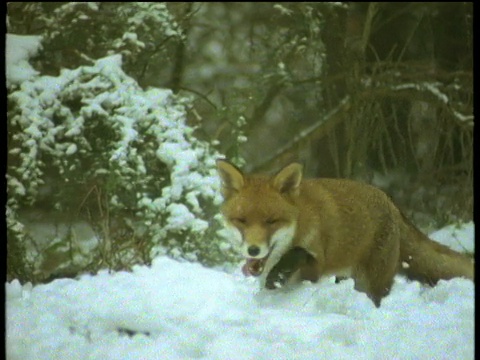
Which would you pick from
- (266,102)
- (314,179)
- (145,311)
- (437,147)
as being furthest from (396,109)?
(145,311)

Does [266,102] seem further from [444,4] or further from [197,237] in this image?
[444,4]

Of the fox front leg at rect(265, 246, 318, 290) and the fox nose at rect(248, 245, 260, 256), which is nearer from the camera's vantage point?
the fox nose at rect(248, 245, 260, 256)

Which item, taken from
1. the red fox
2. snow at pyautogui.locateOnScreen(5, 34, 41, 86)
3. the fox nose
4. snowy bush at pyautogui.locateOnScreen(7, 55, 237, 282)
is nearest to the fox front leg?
the red fox

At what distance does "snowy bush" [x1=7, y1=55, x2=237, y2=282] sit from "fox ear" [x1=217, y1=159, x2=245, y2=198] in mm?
594

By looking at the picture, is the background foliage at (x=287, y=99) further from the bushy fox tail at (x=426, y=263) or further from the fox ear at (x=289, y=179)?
the fox ear at (x=289, y=179)

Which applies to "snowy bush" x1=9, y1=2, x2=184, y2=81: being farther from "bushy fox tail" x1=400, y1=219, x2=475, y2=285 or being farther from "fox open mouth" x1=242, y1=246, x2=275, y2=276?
"bushy fox tail" x1=400, y1=219, x2=475, y2=285

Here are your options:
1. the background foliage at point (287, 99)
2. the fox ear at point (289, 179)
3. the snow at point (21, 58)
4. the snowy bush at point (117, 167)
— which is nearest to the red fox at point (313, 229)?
the fox ear at point (289, 179)

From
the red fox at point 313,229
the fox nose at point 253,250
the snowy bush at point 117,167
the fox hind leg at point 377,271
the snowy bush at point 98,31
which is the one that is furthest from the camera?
the snowy bush at point 98,31

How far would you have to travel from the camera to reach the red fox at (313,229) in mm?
1945

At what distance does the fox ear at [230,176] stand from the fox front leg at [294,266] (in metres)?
0.28

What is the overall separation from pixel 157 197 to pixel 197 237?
262mm

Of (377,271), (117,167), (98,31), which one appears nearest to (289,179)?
(377,271)

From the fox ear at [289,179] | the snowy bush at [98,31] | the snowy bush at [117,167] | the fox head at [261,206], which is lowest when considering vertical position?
the snowy bush at [117,167]

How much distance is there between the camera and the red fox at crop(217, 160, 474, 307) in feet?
6.38
